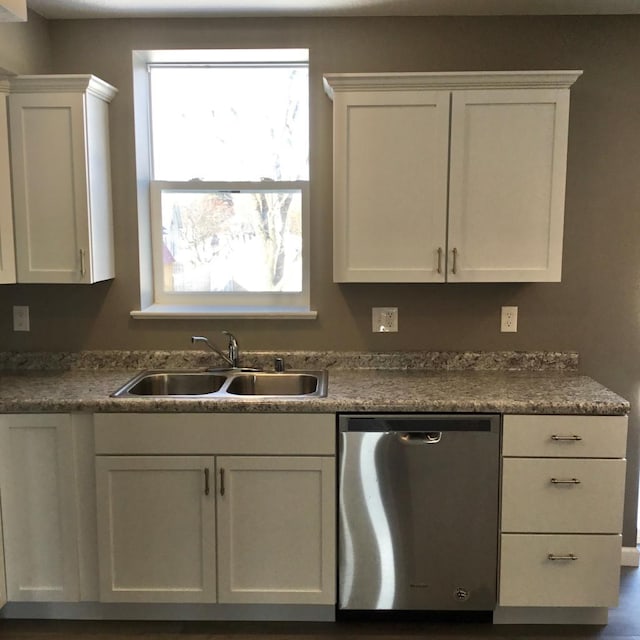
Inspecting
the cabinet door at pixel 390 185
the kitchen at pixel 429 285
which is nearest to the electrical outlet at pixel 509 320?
the kitchen at pixel 429 285

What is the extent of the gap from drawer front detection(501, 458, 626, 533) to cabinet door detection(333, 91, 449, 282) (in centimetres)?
81

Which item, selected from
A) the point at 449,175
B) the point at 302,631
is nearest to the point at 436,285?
the point at 449,175

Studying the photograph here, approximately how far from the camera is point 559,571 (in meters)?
2.40

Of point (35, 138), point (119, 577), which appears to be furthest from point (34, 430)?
point (35, 138)

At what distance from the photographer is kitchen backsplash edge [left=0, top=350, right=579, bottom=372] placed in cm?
288

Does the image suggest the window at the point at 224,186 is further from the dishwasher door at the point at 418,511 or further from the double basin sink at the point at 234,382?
the dishwasher door at the point at 418,511

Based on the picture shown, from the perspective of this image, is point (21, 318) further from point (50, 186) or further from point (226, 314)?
point (226, 314)

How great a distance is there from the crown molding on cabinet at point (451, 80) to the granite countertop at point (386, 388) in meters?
1.13

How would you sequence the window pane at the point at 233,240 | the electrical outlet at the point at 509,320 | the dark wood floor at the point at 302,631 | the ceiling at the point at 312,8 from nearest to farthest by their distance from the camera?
1. the dark wood floor at the point at 302,631
2. the ceiling at the point at 312,8
3. the electrical outlet at the point at 509,320
4. the window pane at the point at 233,240

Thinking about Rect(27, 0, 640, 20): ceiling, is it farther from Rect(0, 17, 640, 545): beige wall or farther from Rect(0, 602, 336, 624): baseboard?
Rect(0, 602, 336, 624): baseboard

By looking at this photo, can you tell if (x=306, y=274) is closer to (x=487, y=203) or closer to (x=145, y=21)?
(x=487, y=203)

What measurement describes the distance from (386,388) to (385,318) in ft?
1.50

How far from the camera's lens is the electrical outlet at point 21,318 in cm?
292

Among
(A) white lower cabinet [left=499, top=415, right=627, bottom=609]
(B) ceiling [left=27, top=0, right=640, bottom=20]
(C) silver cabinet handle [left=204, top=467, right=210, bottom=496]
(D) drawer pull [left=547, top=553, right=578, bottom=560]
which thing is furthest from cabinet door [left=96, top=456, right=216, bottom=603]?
(B) ceiling [left=27, top=0, right=640, bottom=20]
